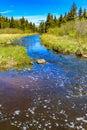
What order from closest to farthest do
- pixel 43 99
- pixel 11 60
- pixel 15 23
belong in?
pixel 43 99 → pixel 11 60 → pixel 15 23

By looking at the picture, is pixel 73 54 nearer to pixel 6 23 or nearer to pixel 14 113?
pixel 14 113

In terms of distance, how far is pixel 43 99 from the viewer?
13703 mm

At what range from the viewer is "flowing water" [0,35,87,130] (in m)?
10.6

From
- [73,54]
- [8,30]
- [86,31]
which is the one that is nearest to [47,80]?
[73,54]

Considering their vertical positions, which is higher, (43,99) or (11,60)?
(11,60)

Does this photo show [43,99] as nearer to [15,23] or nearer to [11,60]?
[11,60]

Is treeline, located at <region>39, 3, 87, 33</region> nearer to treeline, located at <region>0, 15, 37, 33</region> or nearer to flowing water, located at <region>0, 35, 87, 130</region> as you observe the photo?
treeline, located at <region>0, 15, 37, 33</region>

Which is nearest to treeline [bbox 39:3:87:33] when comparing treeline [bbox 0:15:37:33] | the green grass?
treeline [bbox 0:15:37:33]

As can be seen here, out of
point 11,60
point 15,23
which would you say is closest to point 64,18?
point 15,23

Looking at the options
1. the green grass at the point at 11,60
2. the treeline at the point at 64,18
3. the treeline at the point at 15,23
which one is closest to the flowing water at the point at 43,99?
the green grass at the point at 11,60

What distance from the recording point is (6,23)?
4190 inches

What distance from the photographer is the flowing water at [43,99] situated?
1065 cm

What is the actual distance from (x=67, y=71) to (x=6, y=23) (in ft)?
296

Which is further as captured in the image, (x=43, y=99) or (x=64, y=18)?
(x=64, y=18)
